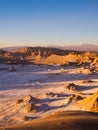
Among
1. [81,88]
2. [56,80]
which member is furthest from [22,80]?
[81,88]

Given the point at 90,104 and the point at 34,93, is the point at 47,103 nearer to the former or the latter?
the point at 90,104

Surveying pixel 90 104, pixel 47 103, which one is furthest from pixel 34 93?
pixel 90 104

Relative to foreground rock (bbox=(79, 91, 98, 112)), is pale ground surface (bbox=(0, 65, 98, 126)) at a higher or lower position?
lower

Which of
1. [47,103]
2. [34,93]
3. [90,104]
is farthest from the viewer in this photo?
[34,93]

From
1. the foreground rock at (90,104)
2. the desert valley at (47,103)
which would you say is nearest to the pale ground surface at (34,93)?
the desert valley at (47,103)

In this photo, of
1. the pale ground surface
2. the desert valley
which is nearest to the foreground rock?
the desert valley

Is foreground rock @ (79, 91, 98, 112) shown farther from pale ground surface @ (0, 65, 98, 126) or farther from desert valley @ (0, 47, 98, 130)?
pale ground surface @ (0, 65, 98, 126)

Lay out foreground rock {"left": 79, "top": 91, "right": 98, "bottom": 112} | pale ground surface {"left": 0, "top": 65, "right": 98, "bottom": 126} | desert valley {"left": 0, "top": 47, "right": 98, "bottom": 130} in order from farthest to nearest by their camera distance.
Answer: pale ground surface {"left": 0, "top": 65, "right": 98, "bottom": 126}, foreground rock {"left": 79, "top": 91, "right": 98, "bottom": 112}, desert valley {"left": 0, "top": 47, "right": 98, "bottom": 130}

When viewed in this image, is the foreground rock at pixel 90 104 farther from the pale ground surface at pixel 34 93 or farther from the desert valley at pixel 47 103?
the pale ground surface at pixel 34 93

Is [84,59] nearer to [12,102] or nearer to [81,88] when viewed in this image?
[81,88]

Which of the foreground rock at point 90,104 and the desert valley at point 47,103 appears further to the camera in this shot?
the foreground rock at point 90,104

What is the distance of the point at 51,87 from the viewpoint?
29.9m

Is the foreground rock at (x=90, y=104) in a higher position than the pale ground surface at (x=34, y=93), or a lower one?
higher

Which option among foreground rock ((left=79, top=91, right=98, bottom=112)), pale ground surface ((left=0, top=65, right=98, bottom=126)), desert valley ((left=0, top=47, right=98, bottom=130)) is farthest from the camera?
pale ground surface ((left=0, top=65, right=98, bottom=126))
